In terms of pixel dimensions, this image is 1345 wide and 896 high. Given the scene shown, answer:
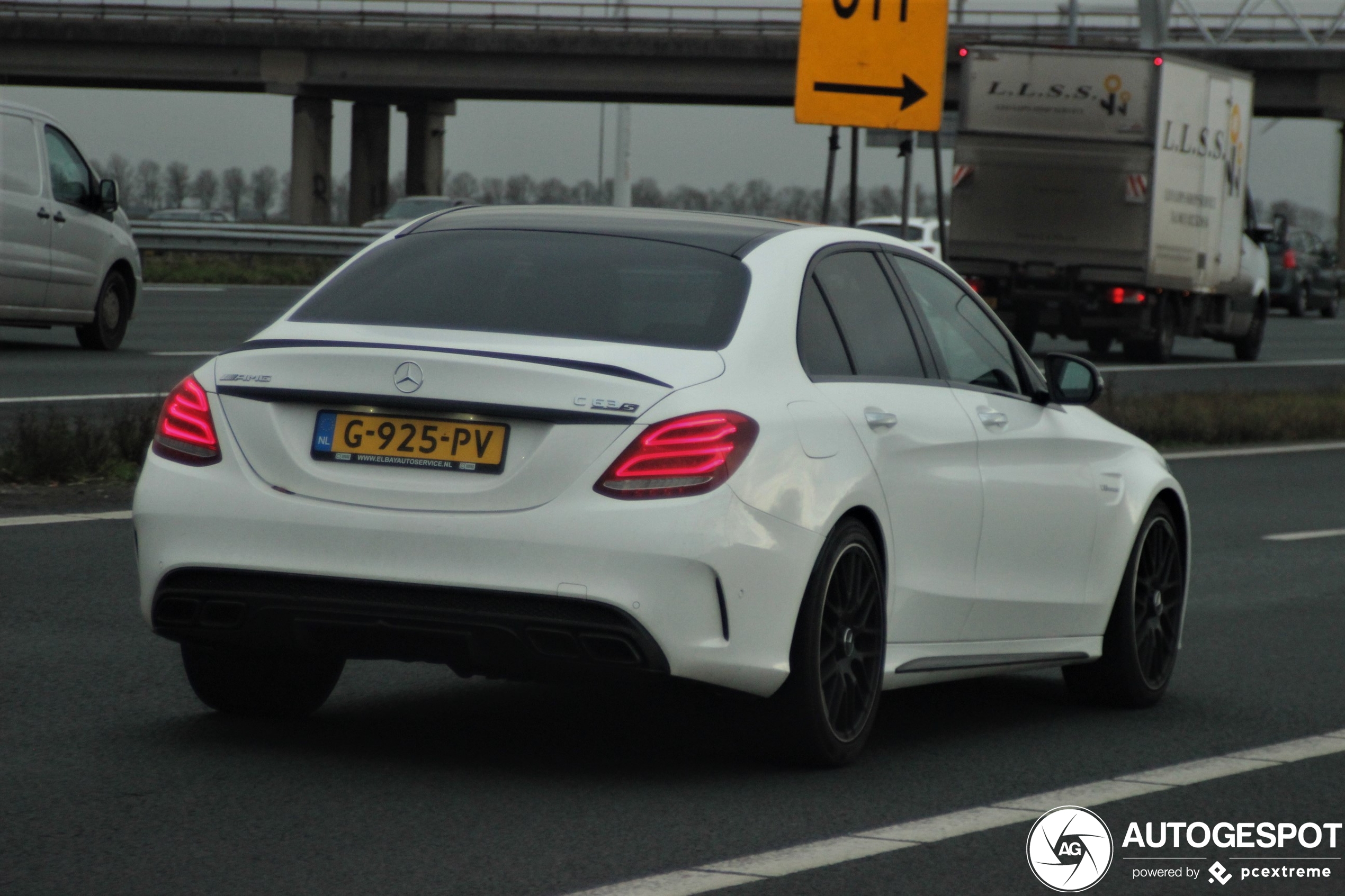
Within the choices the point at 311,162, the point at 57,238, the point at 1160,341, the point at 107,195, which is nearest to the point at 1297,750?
the point at 57,238

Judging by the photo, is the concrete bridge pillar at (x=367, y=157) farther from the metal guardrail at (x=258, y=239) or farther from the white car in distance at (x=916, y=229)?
the white car in distance at (x=916, y=229)

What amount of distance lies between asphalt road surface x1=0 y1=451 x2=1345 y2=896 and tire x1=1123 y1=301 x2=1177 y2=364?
21.4 m

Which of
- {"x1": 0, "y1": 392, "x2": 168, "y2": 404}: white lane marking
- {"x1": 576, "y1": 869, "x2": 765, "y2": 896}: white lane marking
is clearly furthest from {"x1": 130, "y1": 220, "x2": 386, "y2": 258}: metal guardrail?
{"x1": 576, "y1": 869, "x2": 765, "y2": 896}: white lane marking

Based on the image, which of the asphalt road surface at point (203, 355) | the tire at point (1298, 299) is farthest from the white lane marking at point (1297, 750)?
the tire at point (1298, 299)

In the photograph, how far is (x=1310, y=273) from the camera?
49.4 metres

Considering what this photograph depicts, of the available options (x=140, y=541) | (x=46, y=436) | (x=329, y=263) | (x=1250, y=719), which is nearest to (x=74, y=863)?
(x=140, y=541)

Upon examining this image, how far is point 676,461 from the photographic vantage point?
5.32m

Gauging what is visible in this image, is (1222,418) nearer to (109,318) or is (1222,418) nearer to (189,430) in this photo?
(109,318)

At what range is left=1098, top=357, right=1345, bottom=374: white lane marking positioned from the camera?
2809 centimetres

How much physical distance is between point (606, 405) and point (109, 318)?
53.9 ft

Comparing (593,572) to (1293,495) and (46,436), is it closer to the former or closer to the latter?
(46,436)

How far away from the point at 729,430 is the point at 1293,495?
10267 mm

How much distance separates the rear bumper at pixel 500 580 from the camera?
526 centimetres

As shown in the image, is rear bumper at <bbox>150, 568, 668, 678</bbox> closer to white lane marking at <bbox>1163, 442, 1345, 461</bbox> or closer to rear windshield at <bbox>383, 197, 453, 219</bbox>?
white lane marking at <bbox>1163, 442, 1345, 461</bbox>
